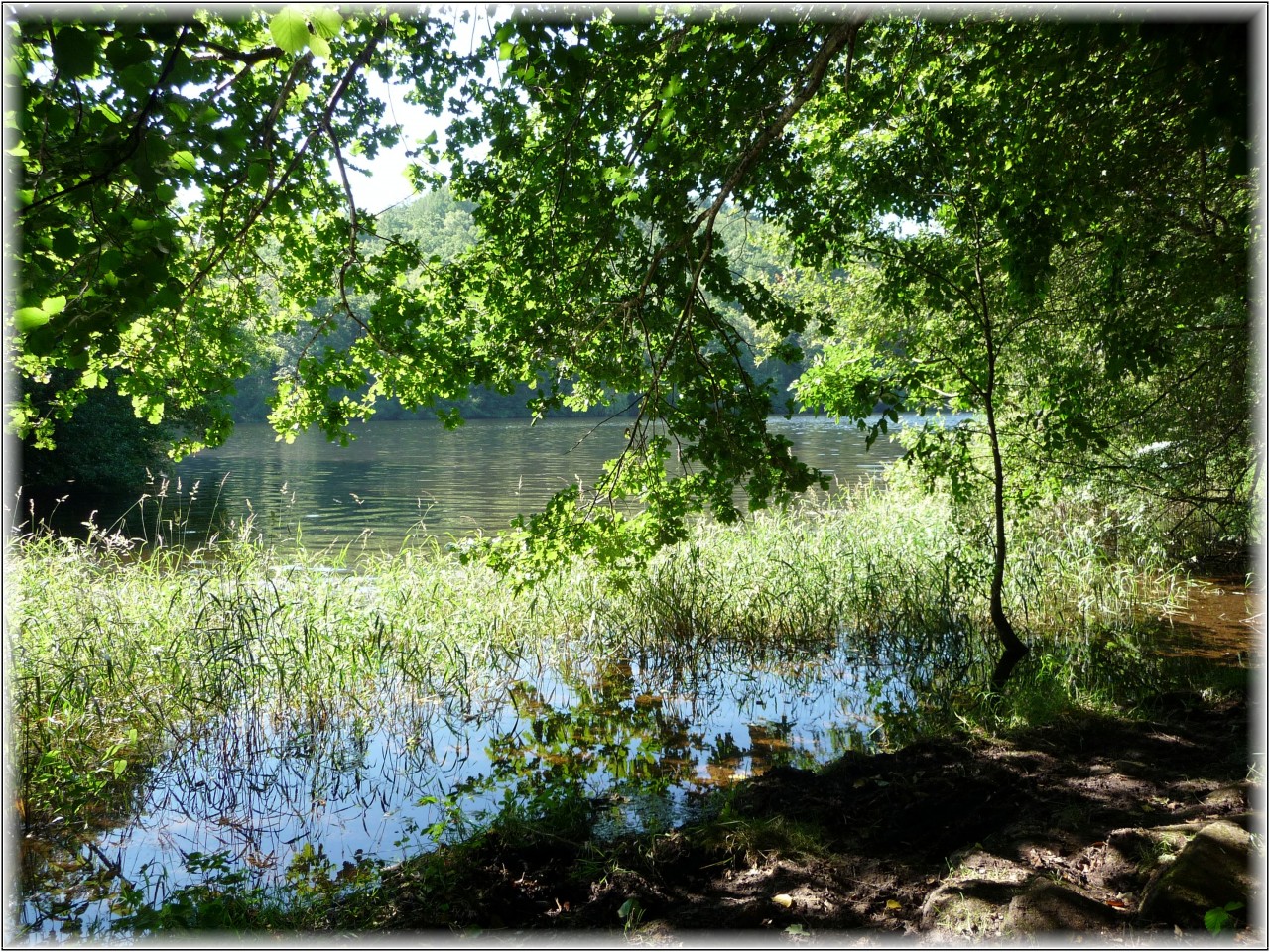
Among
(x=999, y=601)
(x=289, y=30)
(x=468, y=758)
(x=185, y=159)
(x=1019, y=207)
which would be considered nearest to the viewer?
(x=289, y=30)

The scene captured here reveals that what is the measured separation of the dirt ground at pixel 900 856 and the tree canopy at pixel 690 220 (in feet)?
5.89

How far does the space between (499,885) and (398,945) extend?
22.8 inches

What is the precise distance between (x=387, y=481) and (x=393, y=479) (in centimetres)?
46

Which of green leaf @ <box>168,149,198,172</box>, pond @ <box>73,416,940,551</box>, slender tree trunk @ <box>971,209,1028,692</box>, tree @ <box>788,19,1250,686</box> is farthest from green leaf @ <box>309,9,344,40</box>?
slender tree trunk @ <box>971,209,1028,692</box>

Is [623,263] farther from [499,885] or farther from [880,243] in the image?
[499,885]

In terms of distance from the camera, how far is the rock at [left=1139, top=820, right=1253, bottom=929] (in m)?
2.80

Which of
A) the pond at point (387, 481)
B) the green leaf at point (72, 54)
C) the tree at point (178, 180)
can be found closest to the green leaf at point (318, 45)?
the tree at point (178, 180)

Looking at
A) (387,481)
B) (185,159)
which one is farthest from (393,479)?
(185,159)

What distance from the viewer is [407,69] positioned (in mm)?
6113

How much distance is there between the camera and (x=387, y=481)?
2464 centimetres

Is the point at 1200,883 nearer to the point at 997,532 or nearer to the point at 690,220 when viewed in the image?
the point at 690,220

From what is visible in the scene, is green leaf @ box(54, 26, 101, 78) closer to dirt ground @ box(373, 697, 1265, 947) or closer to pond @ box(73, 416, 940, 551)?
dirt ground @ box(373, 697, 1265, 947)

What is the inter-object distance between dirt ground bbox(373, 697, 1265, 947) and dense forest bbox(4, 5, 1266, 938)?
32 millimetres

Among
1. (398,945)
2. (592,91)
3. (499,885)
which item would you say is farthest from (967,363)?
(398,945)
